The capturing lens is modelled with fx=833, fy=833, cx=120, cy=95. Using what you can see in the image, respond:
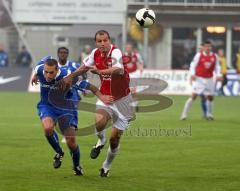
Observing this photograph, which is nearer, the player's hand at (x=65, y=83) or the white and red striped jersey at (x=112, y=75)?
the player's hand at (x=65, y=83)

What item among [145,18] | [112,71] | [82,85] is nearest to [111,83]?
[82,85]

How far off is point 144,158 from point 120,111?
2.60 m

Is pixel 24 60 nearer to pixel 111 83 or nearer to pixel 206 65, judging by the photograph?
pixel 206 65

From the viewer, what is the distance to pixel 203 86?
2609cm

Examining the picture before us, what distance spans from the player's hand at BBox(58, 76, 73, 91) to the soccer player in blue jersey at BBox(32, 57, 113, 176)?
0.37 feet

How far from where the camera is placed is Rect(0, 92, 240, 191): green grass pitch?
41.5ft

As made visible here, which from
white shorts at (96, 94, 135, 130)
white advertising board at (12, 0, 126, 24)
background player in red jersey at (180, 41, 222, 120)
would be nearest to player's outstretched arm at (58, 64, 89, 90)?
white shorts at (96, 94, 135, 130)

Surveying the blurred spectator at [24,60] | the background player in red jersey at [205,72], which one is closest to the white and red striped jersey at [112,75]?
the background player in red jersey at [205,72]

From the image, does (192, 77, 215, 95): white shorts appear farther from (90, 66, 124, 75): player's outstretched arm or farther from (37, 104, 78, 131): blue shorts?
(90, 66, 124, 75): player's outstretched arm

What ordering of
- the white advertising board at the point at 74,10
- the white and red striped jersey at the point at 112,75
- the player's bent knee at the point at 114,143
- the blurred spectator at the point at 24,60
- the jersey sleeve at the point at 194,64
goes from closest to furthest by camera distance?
the white and red striped jersey at the point at 112,75 < the player's bent knee at the point at 114,143 < the jersey sleeve at the point at 194,64 < the blurred spectator at the point at 24,60 < the white advertising board at the point at 74,10

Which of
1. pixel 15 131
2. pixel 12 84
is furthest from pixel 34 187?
pixel 12 84

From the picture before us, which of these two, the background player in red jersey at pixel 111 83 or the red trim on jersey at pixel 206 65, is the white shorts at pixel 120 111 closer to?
the background player in red jersey at pixel 111 83

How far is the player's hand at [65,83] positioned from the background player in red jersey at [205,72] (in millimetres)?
12745

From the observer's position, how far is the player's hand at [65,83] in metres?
13.2
